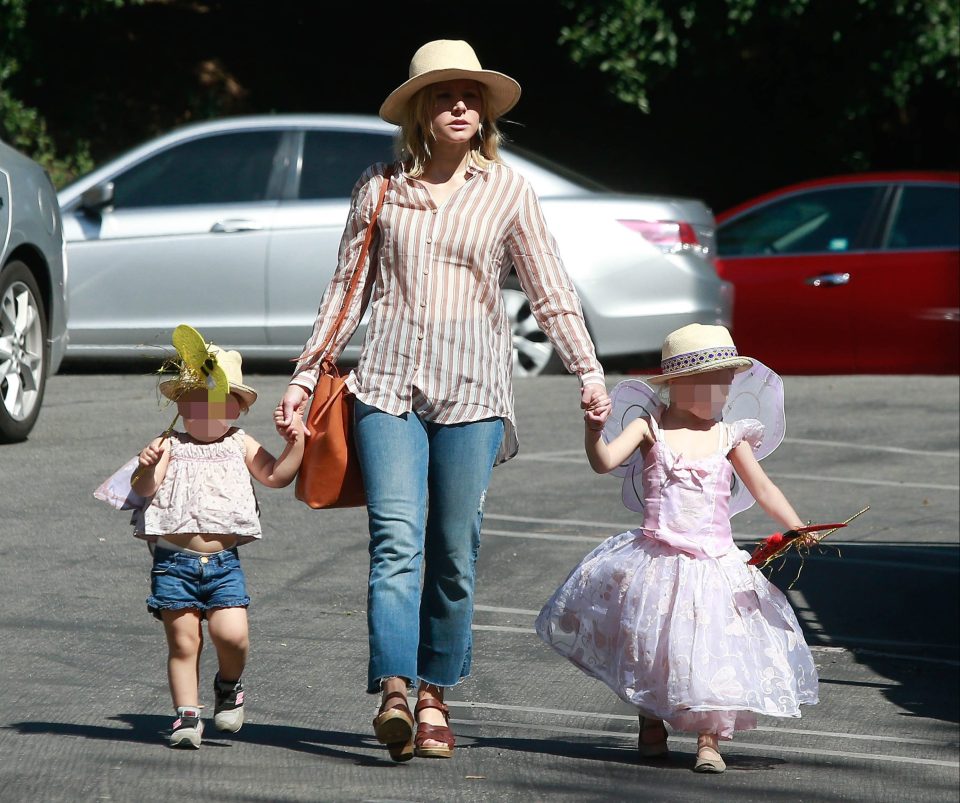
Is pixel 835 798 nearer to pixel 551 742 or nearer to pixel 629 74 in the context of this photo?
pixel 551 742

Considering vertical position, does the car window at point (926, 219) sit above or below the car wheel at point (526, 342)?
above

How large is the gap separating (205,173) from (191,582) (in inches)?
282

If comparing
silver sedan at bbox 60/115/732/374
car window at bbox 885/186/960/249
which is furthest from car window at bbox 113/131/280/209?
car window at bbox 885/186/960/249

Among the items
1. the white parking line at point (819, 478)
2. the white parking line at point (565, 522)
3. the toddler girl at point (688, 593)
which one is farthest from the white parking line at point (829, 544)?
the toddler girl at point (688, 593)

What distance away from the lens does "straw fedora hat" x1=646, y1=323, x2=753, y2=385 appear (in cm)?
460

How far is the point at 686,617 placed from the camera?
14.5 ft

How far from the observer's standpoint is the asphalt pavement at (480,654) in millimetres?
4359

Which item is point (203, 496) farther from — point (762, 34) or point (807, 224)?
point (762, 34)

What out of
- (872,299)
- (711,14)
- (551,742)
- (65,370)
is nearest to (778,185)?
(711,14)

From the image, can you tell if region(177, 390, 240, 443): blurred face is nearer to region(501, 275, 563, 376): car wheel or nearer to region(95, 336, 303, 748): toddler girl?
region(95, 336, 303, 748): toddler girl

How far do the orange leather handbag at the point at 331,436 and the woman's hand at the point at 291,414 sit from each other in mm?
56

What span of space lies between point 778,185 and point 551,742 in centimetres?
1540

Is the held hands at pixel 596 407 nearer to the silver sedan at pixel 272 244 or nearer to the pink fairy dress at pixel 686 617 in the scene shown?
the pink fairy dress at pixel 686 617

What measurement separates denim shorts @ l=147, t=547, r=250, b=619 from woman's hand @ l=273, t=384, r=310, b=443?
354 mm
